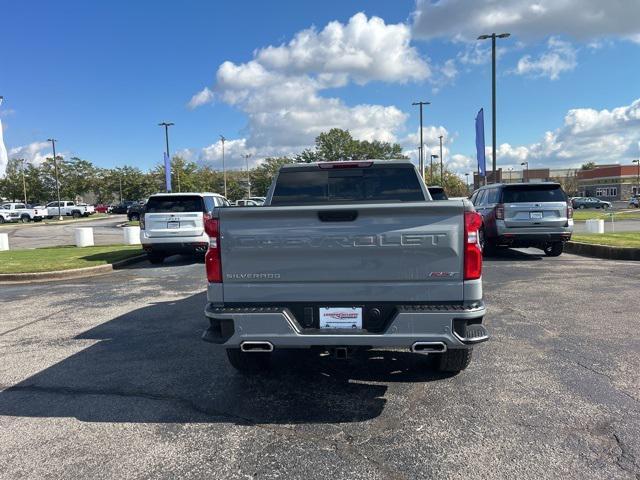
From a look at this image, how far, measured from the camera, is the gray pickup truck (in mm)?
3605

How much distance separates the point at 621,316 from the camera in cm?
668

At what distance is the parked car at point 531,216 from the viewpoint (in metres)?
12.2

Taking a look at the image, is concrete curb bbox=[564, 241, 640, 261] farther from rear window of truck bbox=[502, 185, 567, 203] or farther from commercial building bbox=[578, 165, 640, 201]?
commercial building bbox=[578, 165, 640, 201]

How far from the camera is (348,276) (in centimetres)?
370

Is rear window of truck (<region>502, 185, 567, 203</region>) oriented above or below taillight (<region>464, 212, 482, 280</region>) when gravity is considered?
above

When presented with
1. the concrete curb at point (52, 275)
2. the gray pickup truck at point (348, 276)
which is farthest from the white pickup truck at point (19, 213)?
the gray pickup truck at point (348, 276)

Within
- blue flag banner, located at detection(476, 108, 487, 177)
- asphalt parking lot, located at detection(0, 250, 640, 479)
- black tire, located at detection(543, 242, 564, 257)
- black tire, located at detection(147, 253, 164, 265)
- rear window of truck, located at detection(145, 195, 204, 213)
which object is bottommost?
asphalt parking lot, located at detection(0, 250, 640, 479)

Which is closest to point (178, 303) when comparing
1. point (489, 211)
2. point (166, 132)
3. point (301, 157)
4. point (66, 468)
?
point (66, 468)

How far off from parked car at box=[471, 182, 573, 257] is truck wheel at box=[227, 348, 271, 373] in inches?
361

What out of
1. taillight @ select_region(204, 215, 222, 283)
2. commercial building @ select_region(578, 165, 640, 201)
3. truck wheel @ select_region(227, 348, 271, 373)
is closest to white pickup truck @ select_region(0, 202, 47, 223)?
truck wheel @ select_region(227, 348, 271, 373)

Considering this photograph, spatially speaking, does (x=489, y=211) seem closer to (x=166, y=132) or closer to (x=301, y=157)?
(x=166, y=132)

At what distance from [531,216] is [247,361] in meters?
9.80

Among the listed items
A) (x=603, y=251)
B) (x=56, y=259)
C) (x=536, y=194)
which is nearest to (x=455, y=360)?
(x=536, y=194)

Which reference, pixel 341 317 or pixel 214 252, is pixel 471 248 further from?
pixel 214 252
